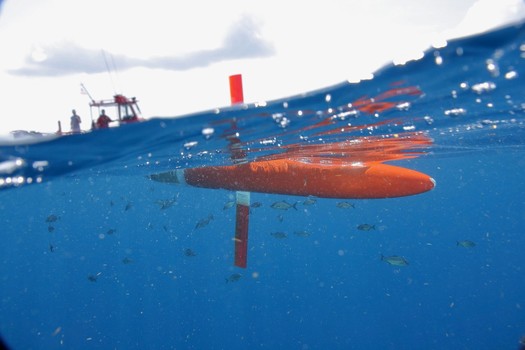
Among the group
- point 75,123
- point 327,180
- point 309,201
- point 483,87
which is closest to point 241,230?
point 309,201

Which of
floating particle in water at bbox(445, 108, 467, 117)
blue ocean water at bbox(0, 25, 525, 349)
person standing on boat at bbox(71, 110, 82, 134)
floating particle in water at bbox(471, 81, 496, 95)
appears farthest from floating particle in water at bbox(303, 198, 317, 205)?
person standing on boat at bbox(71, 110, 82, 134)

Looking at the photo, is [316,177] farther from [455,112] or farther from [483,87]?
[483,87]

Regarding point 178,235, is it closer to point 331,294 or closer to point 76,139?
point 331,294

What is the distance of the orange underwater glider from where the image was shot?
12.4m

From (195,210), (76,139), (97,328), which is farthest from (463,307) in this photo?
(76,139)

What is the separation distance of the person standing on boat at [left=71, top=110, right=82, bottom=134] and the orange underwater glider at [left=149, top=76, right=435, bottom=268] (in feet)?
18.1

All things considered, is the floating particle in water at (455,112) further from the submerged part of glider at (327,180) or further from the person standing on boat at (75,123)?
the person standing on boat at (75,123)

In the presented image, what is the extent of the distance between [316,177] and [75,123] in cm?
701

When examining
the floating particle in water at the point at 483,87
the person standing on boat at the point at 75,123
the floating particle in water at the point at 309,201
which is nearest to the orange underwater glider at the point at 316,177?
the floating particle in water at the point at 309,201

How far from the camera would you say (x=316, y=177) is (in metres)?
12.7

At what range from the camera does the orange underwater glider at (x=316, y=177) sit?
489 inches

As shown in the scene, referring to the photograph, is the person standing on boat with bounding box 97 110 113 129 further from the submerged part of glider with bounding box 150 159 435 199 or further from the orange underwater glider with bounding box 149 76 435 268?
the submerged part of glider with bounding box 150 159 435 199

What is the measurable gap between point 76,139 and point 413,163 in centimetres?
1756

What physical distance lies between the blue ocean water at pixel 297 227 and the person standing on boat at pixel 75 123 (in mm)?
248
